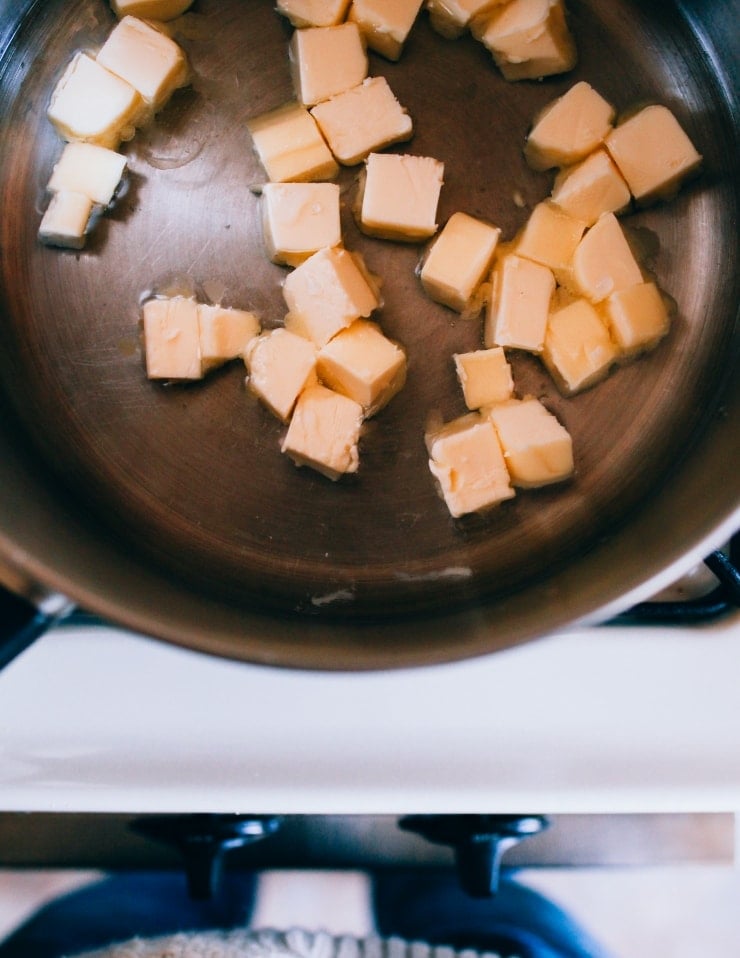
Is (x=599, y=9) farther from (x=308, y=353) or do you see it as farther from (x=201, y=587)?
(x=201, y=587)

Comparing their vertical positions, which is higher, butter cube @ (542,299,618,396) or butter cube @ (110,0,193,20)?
butter cube @ (110,0,193,20)

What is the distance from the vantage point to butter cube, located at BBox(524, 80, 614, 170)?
958mm

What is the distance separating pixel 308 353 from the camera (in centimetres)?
93

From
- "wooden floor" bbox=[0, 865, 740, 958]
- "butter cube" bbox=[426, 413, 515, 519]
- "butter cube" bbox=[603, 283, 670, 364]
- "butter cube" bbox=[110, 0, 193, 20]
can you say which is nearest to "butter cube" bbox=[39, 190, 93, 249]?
"butter cube" bbox=[110, 0, 193, 20]

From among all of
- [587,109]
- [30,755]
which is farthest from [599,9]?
[30,755]

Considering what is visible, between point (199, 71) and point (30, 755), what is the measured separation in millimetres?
827

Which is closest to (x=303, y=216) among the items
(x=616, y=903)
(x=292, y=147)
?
(x=292, y=147)

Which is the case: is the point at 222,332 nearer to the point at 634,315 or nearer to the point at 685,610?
the point at 634,315

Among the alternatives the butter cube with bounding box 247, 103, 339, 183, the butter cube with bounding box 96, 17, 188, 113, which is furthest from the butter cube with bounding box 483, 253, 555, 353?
the butter cube with bounding box 96, 17, 188, 113

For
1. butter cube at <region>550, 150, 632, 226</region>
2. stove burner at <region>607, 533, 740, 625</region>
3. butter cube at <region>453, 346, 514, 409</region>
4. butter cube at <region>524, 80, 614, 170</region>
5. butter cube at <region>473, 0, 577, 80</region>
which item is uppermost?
butter cube at <region>473, 0, 577, 80</region>

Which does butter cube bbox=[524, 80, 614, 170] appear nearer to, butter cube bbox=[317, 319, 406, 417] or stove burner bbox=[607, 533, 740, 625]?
butter cube bbox=[317, 319, 406, 417]

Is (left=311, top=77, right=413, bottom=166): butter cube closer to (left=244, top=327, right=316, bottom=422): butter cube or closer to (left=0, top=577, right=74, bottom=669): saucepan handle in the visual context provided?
(left=244, top=327, right=316, bottom=422): butter cube

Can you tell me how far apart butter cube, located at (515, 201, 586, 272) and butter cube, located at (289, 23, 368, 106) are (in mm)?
270

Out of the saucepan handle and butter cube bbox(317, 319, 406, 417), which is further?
butter cube bbox(317, 319, 406, 417)
